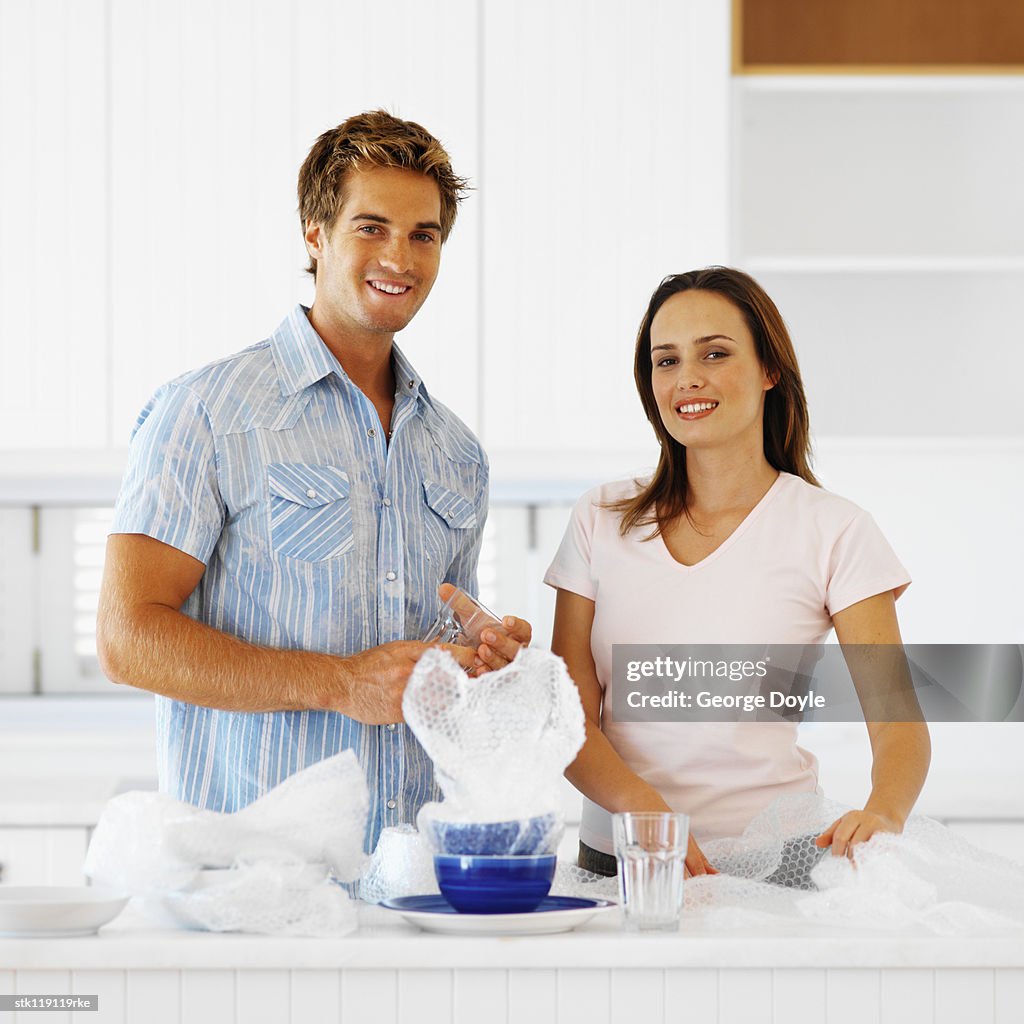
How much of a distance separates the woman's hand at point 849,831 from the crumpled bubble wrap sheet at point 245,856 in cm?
36

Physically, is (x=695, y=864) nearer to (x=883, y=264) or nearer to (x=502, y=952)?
(x=502, y=952)

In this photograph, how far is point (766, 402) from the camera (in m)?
1.34

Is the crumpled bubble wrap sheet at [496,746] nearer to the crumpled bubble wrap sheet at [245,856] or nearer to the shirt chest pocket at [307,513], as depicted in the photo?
the crumpled bubble wrap sheet at [245,856]

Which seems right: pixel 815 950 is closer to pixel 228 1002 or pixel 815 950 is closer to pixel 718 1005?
pixel 718 1005

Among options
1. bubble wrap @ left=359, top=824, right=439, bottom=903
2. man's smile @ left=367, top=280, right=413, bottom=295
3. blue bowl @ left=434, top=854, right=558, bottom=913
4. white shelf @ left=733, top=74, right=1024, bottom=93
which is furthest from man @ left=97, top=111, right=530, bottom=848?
white shelf @ left=733, top=74, right=1024, bottom=93

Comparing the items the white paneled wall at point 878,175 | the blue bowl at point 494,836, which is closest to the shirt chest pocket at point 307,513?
the blue bowl at point 494,836

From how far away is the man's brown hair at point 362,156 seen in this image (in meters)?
1.30

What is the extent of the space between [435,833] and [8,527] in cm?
A: 194

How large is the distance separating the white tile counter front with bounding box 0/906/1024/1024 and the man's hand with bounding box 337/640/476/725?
0.21 metres

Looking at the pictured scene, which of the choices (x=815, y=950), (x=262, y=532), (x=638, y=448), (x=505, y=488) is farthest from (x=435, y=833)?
(x=505, y=488)

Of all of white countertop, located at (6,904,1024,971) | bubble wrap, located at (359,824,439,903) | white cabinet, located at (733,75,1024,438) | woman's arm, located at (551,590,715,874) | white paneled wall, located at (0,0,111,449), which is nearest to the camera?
white countertop, located at (6,904,1024,971)

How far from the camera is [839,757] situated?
2201mm

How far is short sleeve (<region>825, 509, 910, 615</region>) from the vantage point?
3.98 feet

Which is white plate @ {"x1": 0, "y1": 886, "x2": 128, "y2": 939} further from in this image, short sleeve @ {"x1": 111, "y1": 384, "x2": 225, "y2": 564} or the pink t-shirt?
the pink t-shirt
